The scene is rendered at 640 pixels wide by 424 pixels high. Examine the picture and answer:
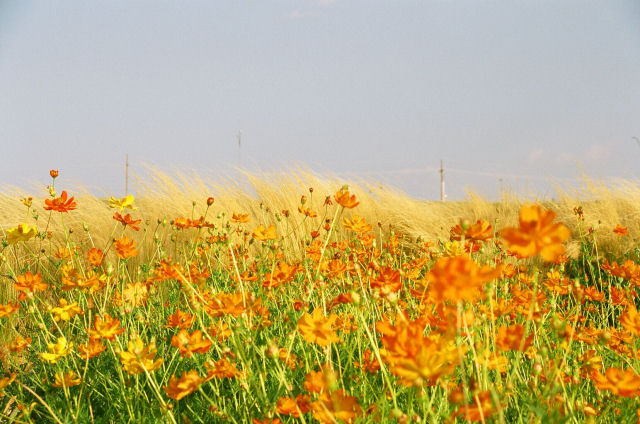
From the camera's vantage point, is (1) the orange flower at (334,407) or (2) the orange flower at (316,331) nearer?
(1) the orange flower at (334,407)

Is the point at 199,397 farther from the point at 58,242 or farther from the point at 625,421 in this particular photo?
the point at 58,242

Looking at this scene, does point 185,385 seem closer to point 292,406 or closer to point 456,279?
point 292,406

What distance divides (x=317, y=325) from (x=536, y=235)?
→ 0.47 metres

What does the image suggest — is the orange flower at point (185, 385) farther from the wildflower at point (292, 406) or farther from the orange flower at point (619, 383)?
the orange flower at point (619, 383)

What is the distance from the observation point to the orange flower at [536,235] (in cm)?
63

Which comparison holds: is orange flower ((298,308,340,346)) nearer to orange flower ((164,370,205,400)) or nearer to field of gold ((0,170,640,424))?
field of gold ((0,170,640,424))

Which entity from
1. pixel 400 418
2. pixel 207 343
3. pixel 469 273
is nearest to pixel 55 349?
pixel 207 343

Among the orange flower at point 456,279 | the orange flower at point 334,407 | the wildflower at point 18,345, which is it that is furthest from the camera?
the wildflower at point 18,345

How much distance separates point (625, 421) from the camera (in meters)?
1.29

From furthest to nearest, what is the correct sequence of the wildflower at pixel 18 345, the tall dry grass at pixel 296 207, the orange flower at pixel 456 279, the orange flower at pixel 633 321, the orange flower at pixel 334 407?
the tall dry grass at pixel 296 207 < the wildflower at pixel 18 345 < the orange flower at pixel 633 321 < the orange flower at pixel 334 407 < the orange flower at pixel 456 279

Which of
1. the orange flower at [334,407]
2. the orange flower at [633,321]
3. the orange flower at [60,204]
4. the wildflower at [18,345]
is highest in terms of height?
the orange flower at [60,204]

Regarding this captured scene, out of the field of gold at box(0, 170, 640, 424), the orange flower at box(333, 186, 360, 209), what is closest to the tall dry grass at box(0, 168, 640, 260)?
the field of gold at box(0, 170, 640, 424)

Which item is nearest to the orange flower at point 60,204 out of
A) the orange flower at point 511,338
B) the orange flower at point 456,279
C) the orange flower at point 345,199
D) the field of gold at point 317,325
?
the field of gold at point 317,325

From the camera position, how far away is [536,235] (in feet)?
2.11
